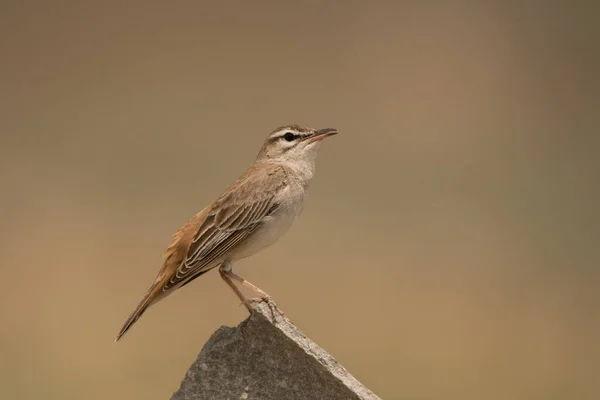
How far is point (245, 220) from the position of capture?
3072mm

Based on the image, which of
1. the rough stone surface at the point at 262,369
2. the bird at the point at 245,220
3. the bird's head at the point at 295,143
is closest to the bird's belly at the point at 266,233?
the bird at the point at 245,220

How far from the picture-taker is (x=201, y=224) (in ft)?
9.89

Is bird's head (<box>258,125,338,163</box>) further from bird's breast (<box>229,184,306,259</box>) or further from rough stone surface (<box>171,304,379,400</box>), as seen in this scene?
rough stone surface (<box>171,304,379,400</box>)

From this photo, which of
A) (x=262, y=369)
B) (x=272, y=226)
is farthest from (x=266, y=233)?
(x=262, y=369)

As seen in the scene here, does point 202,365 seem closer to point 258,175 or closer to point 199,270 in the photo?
point 199,270

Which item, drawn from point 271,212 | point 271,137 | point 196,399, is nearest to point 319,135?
point 271,137

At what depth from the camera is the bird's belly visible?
10.3ft

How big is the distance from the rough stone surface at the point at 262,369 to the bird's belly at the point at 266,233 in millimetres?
711

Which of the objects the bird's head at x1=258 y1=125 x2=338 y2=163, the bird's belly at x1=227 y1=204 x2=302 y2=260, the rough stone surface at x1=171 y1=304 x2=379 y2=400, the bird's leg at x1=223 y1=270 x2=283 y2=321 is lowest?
the rough stone surface at x1=171 y1=304 x2=379 y2=400

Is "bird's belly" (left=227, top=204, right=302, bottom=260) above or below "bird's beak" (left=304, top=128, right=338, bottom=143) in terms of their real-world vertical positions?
below

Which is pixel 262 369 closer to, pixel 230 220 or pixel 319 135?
pixel 230 220

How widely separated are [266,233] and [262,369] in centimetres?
82

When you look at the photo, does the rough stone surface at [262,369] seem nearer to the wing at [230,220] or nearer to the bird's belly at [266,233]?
the wing at [230,220]

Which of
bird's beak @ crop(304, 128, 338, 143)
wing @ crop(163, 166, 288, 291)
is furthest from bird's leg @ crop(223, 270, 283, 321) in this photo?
bird's beak @ crop(304, 128, 338, 143)
